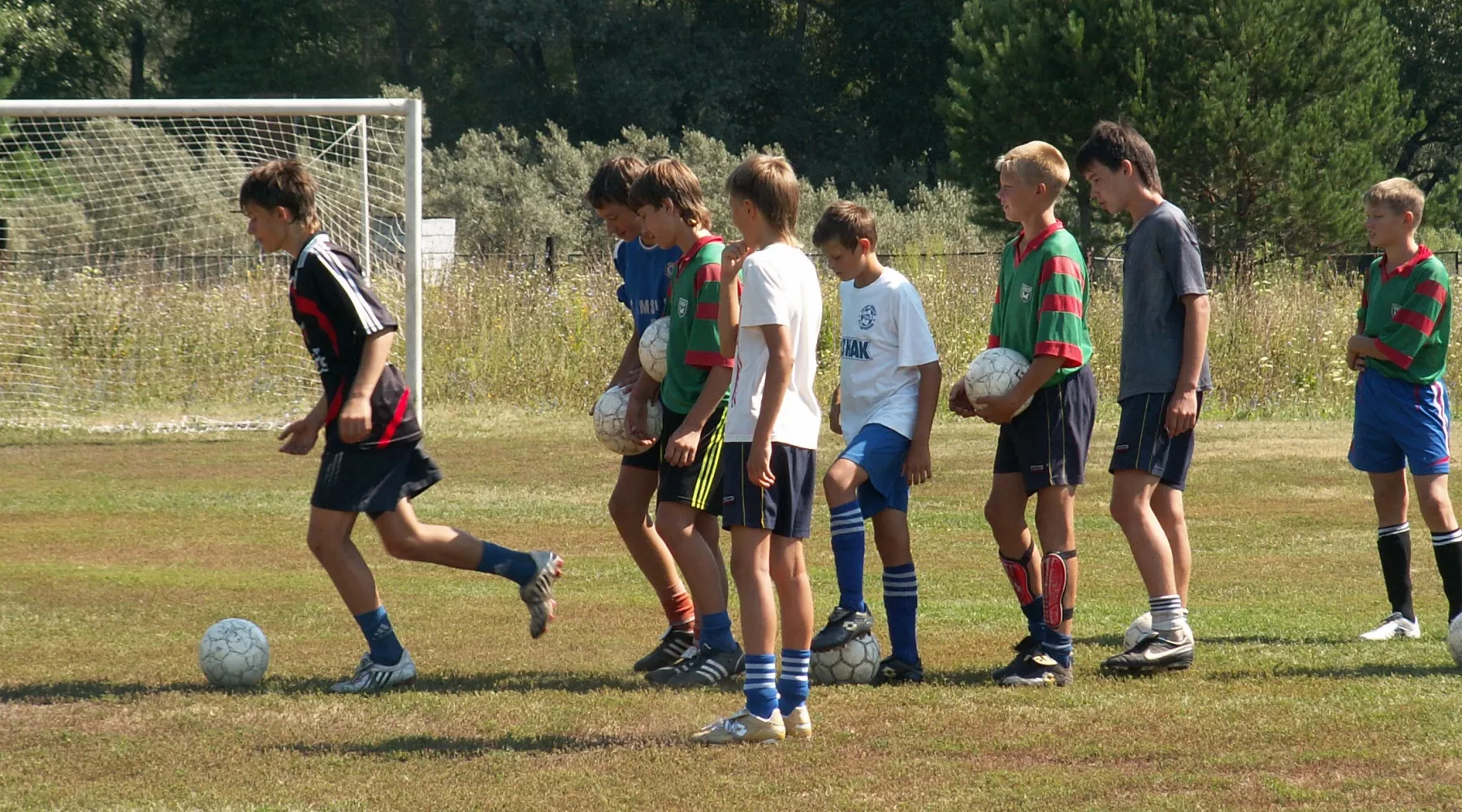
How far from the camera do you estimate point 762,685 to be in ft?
15.4

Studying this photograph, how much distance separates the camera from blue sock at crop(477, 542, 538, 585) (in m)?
5.75

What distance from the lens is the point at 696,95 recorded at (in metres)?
47.2

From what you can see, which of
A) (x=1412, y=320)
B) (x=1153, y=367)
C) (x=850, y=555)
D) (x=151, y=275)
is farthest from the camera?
(x=151, y=275)

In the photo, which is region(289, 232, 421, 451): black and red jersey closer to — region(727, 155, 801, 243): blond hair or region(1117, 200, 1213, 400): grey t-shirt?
region(727, 155, 801, 243): blond hair

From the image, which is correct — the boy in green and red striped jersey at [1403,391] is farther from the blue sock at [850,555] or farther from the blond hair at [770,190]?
the blond hair at [770,190]

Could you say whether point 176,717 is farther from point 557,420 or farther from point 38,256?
point 38,256

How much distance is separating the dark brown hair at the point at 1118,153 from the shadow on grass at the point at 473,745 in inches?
102

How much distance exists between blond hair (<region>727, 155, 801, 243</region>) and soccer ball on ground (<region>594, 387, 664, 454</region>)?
1166mm

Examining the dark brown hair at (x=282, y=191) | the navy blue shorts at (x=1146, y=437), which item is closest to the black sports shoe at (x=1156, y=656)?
the navy blue shorts at (x=1146, y=437)

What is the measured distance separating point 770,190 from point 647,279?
1447mm

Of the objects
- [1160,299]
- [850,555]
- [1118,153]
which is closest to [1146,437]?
[1160,299]

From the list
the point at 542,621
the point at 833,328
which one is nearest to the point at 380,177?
the point at 833,328

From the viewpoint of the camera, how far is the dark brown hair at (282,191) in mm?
5477

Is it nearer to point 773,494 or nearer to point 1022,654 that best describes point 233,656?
point 773,494
